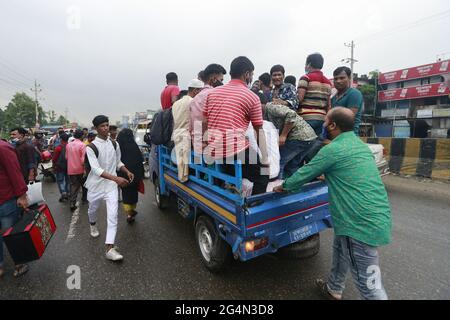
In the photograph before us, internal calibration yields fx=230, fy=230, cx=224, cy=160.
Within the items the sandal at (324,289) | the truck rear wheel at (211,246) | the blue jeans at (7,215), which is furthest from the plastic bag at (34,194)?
the sandal at (324,289)

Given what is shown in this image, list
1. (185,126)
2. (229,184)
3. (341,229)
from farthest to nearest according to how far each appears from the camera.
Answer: (185,126), (229,184), (341,229)

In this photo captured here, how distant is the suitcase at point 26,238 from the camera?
99.0 inches

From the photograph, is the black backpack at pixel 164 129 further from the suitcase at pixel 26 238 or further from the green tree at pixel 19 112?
the green tree at pixel 19 112

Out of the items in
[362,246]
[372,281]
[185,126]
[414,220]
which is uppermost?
[185,126]

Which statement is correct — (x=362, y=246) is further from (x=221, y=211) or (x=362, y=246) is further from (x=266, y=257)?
(x=266, y=257)

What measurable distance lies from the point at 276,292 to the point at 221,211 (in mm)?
1011

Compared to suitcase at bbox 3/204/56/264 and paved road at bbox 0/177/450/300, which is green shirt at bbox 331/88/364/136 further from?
suitcase at bbox 3/204/56/264

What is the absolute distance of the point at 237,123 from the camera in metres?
2.21

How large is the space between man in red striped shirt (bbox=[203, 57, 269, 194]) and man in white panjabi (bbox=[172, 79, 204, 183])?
777mm

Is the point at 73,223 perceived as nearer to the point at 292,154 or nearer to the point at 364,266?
the point at 292,154

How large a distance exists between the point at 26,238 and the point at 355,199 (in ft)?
11.0

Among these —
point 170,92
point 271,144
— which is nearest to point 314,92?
point 271,144

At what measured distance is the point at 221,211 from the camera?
2.29 metres
